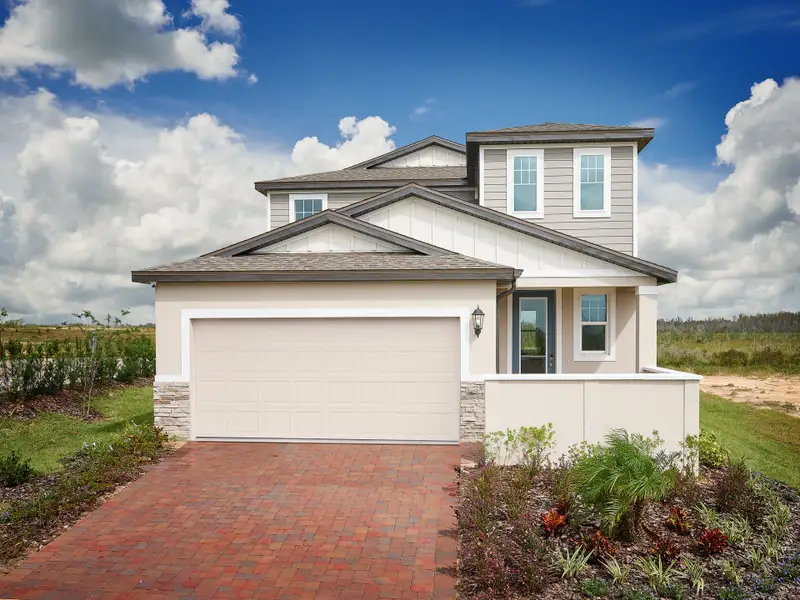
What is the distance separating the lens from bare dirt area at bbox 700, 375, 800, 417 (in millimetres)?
18984

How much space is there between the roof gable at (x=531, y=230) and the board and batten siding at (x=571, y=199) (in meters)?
1.45

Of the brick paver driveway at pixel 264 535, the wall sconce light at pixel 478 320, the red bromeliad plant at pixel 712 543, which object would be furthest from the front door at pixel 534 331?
the red bromeliad plant at pixel 712 543

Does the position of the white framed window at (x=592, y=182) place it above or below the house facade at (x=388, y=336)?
above

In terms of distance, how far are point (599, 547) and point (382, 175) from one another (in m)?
14.0

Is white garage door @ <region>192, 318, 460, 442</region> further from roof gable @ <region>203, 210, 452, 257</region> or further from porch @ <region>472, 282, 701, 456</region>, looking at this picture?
roof gable @ <region>203, 210, 452, 257</region>

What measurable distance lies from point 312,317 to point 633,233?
830 centimetres

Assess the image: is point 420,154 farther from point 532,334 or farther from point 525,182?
point 532,334

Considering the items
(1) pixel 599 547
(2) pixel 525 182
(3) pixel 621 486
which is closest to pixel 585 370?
(2) pixel 525 182

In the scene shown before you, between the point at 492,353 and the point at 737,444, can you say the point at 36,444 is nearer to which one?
the point at 492,353

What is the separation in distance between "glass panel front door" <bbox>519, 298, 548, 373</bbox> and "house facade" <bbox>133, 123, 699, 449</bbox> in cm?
52

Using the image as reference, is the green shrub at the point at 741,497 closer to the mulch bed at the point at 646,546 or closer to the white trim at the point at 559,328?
the mulch bed at the point at 646,546

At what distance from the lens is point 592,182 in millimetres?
14523

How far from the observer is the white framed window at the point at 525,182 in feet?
47.6

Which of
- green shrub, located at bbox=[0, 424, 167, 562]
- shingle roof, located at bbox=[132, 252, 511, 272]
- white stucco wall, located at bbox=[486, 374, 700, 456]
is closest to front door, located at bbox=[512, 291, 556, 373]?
shingle roof, located at bbox=[132, 252, 511, 272]
